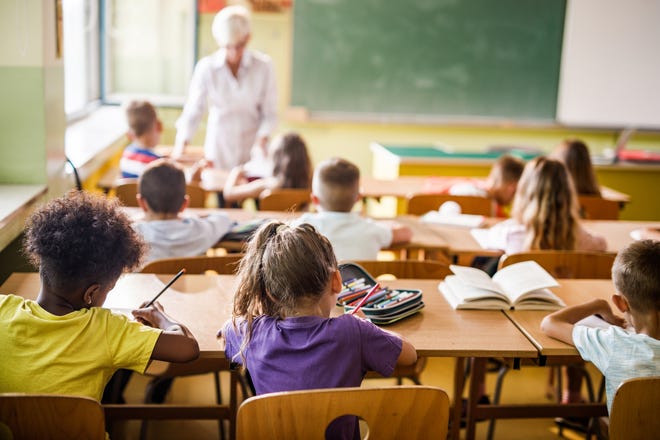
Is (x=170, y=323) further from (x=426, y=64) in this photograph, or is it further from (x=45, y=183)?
(x=426, y=64)

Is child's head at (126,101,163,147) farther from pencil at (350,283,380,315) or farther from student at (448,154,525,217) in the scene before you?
pencil at (350,283,380,315)

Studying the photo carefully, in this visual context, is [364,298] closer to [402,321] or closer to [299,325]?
[402,321]

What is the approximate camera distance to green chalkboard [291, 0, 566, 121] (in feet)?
21.3

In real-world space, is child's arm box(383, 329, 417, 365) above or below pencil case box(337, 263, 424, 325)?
below

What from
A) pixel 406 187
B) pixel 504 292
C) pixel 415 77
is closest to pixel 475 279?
pixel 504 292

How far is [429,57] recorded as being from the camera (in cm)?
665

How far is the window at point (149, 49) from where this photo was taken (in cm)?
642

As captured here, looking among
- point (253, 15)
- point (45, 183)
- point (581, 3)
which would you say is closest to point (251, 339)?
point (45, 183)

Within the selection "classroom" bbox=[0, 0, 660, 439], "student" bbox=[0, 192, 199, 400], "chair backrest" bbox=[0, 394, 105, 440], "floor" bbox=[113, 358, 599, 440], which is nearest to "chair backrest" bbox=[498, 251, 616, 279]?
"floor" bbox=[113, 358, 599, 440]

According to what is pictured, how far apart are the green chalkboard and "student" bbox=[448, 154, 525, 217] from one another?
2491mm

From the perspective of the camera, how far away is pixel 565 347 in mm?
2057

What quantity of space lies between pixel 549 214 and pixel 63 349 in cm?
Answer: 213

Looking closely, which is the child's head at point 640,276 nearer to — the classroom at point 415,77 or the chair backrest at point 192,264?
the chair backrest at point 192,264

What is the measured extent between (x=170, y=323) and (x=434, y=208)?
2398 millimetres
